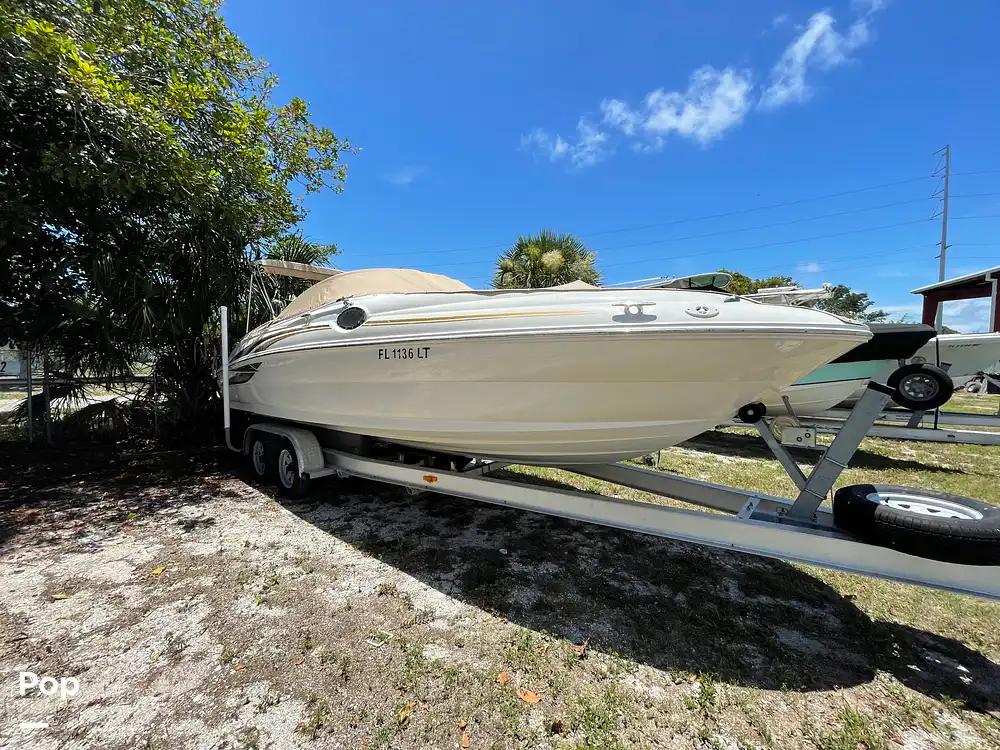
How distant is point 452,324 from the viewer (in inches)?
124

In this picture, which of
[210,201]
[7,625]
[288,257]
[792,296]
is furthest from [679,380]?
[288,257]

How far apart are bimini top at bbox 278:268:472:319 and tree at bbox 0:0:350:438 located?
227cm

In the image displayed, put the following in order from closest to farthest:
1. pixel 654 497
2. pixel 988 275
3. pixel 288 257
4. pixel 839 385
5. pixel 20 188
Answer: pixel 654 497
pixel 20 188
pixel 839 385
pixel 288 257
pixel 988 275

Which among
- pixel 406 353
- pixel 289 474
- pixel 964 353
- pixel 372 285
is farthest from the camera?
pixel 964 353

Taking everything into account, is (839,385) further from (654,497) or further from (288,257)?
(288,257)

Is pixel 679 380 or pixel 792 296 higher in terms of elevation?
pixel 792 296

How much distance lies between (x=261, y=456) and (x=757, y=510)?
4.85 m

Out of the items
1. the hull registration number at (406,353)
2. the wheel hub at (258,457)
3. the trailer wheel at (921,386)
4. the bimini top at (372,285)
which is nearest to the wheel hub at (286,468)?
the wheel hub at (258,457)

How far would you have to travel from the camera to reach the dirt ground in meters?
1.91

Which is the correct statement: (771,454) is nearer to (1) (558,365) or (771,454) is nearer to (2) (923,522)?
(2) (923,522)

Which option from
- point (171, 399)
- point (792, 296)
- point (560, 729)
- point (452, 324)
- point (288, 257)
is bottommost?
point (560, 729)

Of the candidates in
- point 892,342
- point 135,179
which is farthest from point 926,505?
point 135,179

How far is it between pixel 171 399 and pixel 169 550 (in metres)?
4.95

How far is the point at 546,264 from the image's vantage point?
1138 centimetres
